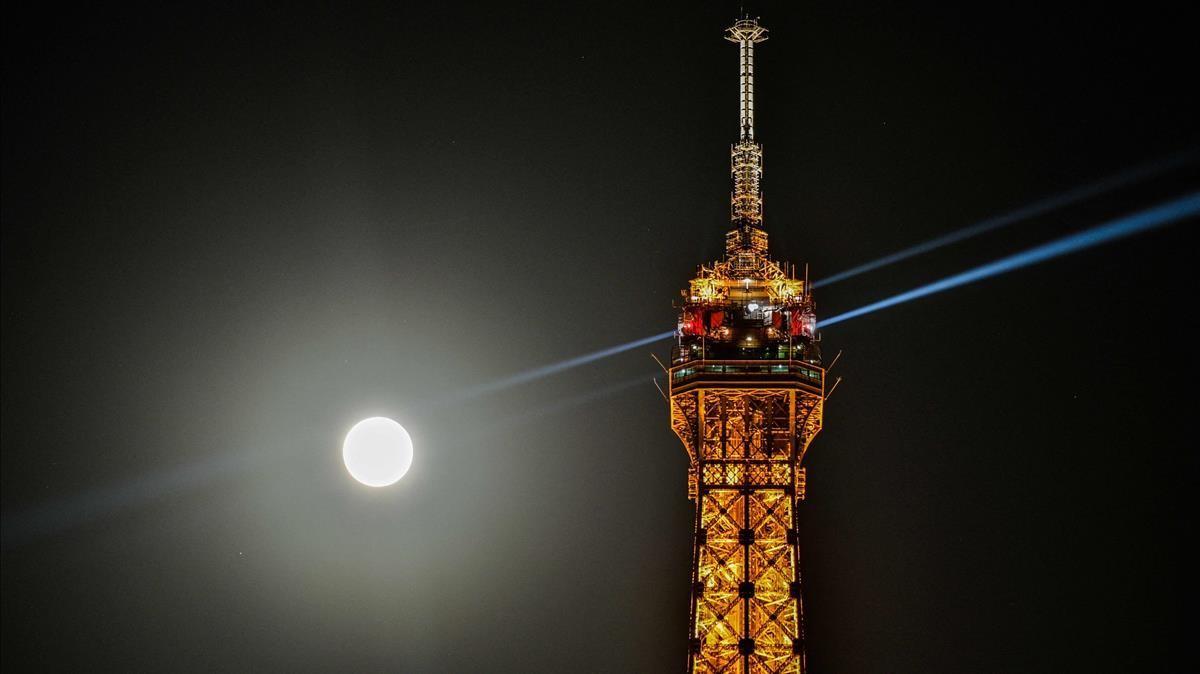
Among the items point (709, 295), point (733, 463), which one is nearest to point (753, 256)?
point (709, 295)

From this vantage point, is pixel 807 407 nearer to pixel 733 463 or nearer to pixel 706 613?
pixel 733 463

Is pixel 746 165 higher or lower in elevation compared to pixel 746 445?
higher

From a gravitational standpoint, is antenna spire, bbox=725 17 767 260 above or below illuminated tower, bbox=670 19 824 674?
above

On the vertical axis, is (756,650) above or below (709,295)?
below

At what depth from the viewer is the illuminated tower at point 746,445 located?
419ft

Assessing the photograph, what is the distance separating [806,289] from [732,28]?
1636 centimetres

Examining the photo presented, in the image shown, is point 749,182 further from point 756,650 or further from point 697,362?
point 756,650

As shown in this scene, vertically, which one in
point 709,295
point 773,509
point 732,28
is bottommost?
point 773,509

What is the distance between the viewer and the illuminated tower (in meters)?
128

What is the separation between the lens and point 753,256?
131875mm

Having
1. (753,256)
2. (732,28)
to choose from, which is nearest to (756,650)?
(753,256)

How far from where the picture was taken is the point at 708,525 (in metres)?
129

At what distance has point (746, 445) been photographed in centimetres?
13050

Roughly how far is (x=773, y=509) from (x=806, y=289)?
13.0 meters
